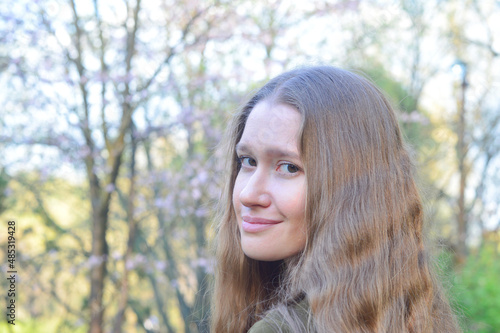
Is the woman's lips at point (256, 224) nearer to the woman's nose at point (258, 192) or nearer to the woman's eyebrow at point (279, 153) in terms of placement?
the woman's nose at point (258, 192)

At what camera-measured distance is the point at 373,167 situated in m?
1.49

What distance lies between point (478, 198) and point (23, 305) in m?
11.2

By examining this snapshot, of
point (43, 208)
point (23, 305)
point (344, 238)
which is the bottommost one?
point (23, 305)

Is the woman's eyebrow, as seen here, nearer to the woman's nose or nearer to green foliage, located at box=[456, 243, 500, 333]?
the woman's nose

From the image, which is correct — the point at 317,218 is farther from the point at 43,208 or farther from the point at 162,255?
the point at 162,255

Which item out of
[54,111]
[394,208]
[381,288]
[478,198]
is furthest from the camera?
[478,198]

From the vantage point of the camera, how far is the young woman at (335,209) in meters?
1.37

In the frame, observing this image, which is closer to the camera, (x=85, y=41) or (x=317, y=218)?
(x=317, y=218)

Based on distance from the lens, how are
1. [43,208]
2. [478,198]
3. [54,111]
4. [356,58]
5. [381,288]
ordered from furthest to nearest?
[478,198] < [356,58] < [43,208] < [54,111] < [381,288]

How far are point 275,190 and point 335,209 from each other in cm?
18

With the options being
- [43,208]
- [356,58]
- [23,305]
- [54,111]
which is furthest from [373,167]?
[23,305]

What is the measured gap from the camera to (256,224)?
5.01ft

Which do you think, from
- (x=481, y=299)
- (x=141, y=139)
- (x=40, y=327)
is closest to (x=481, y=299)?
(x=481, y=299)

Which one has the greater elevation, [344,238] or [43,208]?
[344,238]
